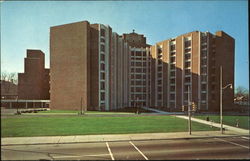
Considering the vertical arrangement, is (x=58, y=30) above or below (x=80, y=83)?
above

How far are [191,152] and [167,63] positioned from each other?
2215 inches

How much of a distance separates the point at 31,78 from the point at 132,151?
67964mm

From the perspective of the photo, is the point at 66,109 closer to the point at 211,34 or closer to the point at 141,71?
the point at 141,71

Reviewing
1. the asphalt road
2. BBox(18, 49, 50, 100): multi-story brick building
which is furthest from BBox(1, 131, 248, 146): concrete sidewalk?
BBox(18, 49, 50, 100): multi-story brick building

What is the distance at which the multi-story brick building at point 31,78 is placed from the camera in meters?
69.0

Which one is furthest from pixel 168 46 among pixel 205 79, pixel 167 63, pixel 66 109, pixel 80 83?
pixel 66 109

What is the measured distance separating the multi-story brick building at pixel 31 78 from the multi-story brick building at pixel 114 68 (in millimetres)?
19286

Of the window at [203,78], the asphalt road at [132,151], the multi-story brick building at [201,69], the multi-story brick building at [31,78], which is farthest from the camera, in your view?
the multi-story brick building at [31,78]

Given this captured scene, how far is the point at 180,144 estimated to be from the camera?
1702 centimetres

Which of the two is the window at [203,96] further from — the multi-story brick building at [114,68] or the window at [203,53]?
the window at [203,53]

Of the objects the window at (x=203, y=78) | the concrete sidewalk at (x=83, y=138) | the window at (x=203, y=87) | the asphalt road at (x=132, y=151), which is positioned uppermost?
the window at (x=203, y=78)

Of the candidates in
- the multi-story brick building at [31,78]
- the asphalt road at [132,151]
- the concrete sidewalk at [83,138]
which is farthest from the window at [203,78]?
the multi-story brick building at [31,78]

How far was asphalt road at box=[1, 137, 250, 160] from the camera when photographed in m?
13.2

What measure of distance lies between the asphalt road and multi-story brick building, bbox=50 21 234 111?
1443 inches
